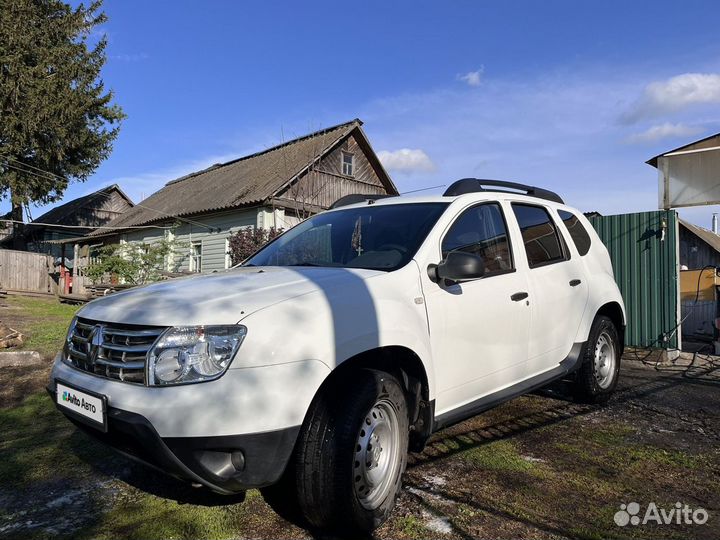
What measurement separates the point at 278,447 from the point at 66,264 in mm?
28827

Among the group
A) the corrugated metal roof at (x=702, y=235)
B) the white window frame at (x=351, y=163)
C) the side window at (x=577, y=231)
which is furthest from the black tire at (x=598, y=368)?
the corrugated metal roof at (x=702, y=235)

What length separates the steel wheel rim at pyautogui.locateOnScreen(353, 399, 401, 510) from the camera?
258 centimetres

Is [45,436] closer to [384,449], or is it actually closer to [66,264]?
[384,449]

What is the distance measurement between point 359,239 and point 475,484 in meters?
1.78

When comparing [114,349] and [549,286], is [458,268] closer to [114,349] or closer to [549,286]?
[549,286]

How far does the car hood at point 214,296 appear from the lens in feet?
7.66

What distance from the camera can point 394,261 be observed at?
312 cm

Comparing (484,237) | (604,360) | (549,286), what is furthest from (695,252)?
(484,237)

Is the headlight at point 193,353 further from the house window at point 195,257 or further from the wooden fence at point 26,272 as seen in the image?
the wooden fence at point 26,272

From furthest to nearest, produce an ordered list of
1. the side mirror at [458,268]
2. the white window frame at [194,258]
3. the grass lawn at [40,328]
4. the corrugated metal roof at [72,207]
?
1. the corrugated metal roof at [72,207]
2. the white window frame at [194,258]
3. the grass lawn at [40,328]
4. the side mirror at [458,268]

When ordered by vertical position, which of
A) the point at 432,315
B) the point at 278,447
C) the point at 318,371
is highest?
the point at 432,315

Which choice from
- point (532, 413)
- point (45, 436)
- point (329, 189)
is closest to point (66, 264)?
point (329, 189)

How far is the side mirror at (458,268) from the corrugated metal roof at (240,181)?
13.2 metres

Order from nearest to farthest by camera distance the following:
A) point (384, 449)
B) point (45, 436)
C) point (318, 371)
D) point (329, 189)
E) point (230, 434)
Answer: point (230, 434) < point (318, 371) < point (384, 449) < point (45, 436) < point (329, 189)
